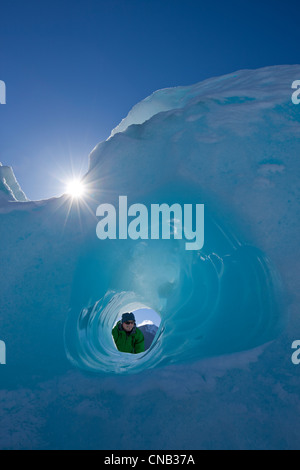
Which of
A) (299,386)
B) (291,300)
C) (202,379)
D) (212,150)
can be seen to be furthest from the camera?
(212,150)

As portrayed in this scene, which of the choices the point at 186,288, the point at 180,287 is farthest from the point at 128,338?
the point at 186,288

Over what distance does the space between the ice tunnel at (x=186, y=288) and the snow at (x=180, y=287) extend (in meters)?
0.02

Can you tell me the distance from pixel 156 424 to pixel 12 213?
2670 millimetres

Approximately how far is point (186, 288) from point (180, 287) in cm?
16

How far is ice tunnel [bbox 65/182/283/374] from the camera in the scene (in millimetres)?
2656

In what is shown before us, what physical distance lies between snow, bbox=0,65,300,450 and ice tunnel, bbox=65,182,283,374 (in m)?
0.02

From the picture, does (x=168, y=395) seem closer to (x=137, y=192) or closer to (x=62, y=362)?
(x=62, y=362)

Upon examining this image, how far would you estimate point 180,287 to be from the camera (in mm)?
4277

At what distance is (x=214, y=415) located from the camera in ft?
5.35

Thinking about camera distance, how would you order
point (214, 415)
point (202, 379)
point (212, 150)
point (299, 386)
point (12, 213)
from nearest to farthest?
1. point (214, 415)
2. point (299, 386)
3. point (202, 379)
4. point (12, 213)
5. point (212, 150)

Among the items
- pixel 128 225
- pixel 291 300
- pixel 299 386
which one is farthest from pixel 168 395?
pixel 128 225

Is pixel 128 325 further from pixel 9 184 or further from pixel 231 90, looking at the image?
pixel 231 90

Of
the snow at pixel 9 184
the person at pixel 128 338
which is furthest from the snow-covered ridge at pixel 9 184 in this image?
the person at pixel 128 338

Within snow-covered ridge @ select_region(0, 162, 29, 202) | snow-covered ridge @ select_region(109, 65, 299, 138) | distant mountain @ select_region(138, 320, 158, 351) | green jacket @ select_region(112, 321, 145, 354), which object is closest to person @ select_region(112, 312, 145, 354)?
green jacket @ select_region(112, 321, 145, 354)
